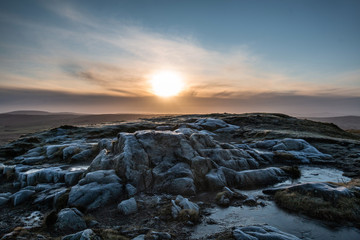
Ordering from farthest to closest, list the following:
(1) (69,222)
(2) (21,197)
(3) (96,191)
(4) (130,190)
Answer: (4) (130,190) < (2) (21,197) < (3) (96,191) < (1) (69,222)

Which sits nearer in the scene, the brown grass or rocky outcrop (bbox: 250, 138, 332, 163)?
the brown grass

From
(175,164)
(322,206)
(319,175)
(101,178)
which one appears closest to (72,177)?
(101,178)

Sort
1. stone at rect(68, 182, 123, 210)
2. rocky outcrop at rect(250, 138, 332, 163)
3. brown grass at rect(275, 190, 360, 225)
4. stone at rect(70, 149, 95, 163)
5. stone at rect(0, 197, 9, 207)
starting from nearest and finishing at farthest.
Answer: brown grass at rect(275, 190, 360, 225) < stone at rect(68, 182, 123, 210) < stone at rect(0, 197, 9, 207) < stone at rect(70, 149, 95, 163) < rocky outcrop at rect(250, 138, 332, 163)

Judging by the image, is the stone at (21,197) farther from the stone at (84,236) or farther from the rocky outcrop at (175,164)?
the stone at (84,236)

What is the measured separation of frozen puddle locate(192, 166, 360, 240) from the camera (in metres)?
10.8

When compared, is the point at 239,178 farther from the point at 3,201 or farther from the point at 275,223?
the point at 3,201

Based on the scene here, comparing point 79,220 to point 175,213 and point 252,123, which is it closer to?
point 175,213

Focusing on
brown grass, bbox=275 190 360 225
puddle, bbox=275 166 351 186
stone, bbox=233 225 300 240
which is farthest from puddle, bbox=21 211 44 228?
puddle, bbox=275 166 351 186

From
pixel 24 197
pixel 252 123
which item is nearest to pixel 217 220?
pixel 24 197

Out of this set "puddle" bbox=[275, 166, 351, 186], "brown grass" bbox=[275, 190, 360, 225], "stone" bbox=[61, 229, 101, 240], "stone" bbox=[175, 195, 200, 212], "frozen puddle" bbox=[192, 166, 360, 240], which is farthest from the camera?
"puddle" bbox=[275, 166, 351, 186]

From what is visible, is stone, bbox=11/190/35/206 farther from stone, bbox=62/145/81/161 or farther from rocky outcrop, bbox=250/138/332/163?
rocky outcrop, bbox=250/138/332/163

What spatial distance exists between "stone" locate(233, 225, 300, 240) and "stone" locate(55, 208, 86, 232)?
344 inches

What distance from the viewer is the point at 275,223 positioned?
12.0 m

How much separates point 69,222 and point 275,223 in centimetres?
1220
